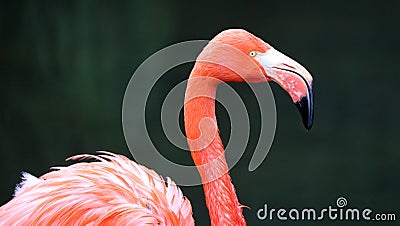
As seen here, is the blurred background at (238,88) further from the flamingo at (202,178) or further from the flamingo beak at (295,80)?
the flamingo beak at (295,80)

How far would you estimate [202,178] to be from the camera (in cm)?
282

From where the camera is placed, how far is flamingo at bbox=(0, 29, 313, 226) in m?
2.67

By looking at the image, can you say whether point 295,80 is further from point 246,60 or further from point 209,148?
point 209,148

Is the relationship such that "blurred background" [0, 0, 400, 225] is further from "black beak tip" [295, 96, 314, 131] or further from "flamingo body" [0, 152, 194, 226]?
"black beak tip" [295, 96, 314, 131]

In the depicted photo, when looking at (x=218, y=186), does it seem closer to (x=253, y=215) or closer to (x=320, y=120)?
(x=253, y=215)

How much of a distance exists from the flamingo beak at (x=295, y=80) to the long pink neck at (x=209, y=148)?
0.24 metres

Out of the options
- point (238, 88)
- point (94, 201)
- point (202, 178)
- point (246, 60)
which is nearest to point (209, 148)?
point (202, 178)

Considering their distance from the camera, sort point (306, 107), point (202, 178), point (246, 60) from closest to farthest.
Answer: point (306, 107)
point (246, 60)
point (202, 178)

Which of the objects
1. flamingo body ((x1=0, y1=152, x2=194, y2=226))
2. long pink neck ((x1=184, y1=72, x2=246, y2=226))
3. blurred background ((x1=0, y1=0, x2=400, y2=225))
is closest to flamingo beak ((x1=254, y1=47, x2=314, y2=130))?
long pink neck ((x1=184, y1=72, x2=246, y2=226))

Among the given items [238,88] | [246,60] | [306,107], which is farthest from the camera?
[238,88]

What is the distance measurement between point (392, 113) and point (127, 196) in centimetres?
301

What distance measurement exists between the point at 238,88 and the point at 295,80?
2.82 meters

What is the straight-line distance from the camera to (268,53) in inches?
105

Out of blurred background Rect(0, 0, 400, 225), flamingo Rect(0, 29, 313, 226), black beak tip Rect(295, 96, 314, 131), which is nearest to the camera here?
black beak tip Rect(295, 96, 314, 131)
